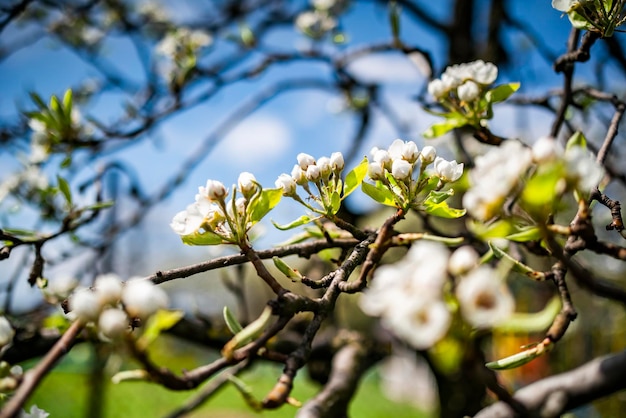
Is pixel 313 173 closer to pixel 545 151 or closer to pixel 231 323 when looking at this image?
pixel 231 323

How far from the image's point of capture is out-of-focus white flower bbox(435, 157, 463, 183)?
732 mm

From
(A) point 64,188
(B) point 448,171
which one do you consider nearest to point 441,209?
(B) point 448,171

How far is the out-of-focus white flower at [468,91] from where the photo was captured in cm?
83

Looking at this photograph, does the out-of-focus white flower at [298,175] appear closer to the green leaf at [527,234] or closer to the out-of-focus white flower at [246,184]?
the out-of-focus white flower at [246,184]

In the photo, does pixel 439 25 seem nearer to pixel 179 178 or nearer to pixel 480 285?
pixel 179 178

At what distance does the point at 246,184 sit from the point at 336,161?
0.15 meters

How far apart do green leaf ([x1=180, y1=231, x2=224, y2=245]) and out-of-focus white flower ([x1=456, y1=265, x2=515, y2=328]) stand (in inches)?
14.4

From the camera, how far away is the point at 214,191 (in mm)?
641

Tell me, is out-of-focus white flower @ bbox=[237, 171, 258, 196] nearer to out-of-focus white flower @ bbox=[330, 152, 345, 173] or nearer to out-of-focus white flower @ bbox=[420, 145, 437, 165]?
out-of-focus white flower @ bbox=[330, 152, 345, 173]

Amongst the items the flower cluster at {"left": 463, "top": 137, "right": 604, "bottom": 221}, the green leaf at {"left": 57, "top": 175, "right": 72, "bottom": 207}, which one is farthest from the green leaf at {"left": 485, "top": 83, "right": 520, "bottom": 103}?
the green leaf at {"left": 57, "top": 175, "right": 72, "bottom": 207}

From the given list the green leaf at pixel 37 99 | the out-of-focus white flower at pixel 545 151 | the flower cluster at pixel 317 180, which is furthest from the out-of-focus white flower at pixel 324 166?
the green leaf at pixel 37 99

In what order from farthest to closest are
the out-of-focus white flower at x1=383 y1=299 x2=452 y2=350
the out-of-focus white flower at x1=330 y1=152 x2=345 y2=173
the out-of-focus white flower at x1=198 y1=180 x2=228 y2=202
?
the out-of-focus white flower at x1=330 y1=152 x2=345 y2=173
the out-of-focus white flower at x1=198 y1=180 x2=228 y2=202
the out-of-focus white flower at x1=383 y1=299 x2=452 y2=350

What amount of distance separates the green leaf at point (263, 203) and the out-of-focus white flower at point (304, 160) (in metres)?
0.08

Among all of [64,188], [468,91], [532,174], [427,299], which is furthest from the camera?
[64,188]
